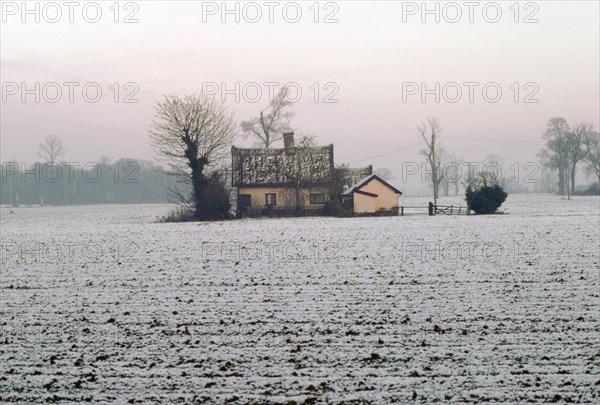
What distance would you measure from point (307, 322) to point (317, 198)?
39189mm

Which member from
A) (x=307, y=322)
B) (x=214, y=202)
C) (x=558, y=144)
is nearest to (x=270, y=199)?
(x=214, y=202)

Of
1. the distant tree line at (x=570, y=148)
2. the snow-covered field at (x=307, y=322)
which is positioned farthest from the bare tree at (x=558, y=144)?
the snow-covered field at (x=307, y=322)

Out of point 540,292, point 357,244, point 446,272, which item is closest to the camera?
point 540,292

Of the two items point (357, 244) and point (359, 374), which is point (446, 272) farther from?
point (359, 374)

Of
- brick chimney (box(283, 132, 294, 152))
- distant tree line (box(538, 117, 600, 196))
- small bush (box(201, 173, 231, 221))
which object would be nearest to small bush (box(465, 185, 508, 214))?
brick chimney (box(283, 132, 294, 152))

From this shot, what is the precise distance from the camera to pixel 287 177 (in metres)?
53.9

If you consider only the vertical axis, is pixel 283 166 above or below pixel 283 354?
above

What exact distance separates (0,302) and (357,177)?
45460 mm

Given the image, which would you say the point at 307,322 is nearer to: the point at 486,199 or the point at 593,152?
the point at 486,199

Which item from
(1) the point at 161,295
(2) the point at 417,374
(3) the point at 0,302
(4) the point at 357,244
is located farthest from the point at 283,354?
(4) the point at 357,244

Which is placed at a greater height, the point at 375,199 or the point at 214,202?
the point at 375,199

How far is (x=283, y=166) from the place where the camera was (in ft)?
188

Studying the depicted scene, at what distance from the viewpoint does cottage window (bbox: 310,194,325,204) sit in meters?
53.8

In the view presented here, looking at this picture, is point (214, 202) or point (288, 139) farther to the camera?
point (288, 139)
